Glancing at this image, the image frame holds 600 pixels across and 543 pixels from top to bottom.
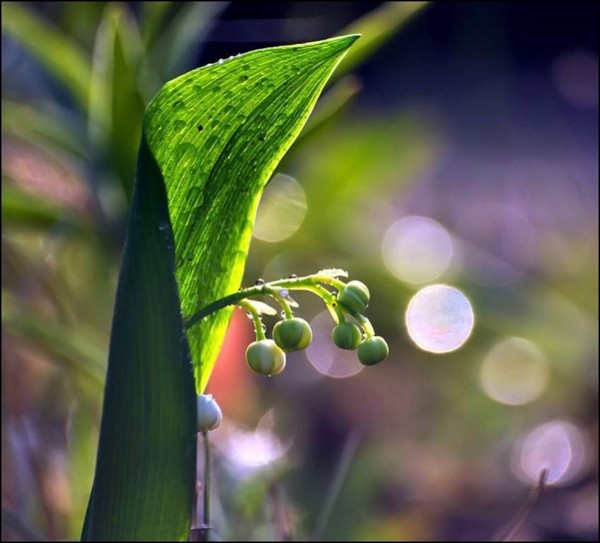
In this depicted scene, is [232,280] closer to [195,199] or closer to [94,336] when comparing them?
[195,199]

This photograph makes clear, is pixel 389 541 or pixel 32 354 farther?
pixel 32 354

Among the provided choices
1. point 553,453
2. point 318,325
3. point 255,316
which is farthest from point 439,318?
point 255,316

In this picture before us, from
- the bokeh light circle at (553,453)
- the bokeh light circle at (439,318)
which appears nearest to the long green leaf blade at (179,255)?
the bokeh light circle at (439,318)

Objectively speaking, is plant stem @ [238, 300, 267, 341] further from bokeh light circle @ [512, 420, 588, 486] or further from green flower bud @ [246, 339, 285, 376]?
bokeh light circle @ [512, 420, 588, 486]

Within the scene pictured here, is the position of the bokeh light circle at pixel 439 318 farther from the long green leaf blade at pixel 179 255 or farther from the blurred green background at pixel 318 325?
the long green leaf blade at pixel 179 255

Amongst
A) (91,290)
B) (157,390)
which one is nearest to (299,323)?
(157,390)
